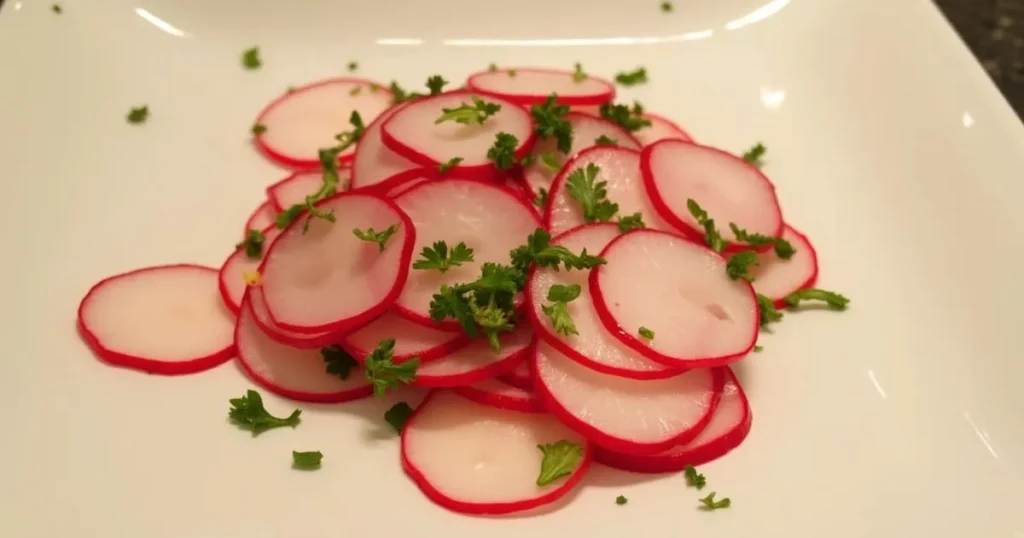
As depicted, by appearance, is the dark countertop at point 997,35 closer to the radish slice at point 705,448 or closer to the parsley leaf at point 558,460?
the radish slice at point 705,448

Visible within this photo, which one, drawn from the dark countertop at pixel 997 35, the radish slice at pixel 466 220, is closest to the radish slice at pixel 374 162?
the radish slice at pixel 466 220

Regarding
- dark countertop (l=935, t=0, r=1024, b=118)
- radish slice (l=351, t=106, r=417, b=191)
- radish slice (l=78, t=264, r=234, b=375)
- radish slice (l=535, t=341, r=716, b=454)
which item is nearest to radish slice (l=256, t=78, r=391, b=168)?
radish slice (l=351, t=106, r=417, b=191)

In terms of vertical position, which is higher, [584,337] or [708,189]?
[708,189]

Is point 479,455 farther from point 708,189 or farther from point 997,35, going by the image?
point 997,35

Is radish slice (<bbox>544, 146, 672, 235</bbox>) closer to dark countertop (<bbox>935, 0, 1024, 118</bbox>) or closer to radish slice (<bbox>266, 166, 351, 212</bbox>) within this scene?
radish slice (<bbox>266, 166, 351, 212</bbox>)

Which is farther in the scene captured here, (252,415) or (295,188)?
(295,188)

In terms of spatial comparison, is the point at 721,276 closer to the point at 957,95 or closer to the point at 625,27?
the point at 957,95

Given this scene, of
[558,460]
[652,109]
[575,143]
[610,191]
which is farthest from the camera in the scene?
[652,109]

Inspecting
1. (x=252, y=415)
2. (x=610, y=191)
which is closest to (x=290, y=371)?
(x=252, y=415)
